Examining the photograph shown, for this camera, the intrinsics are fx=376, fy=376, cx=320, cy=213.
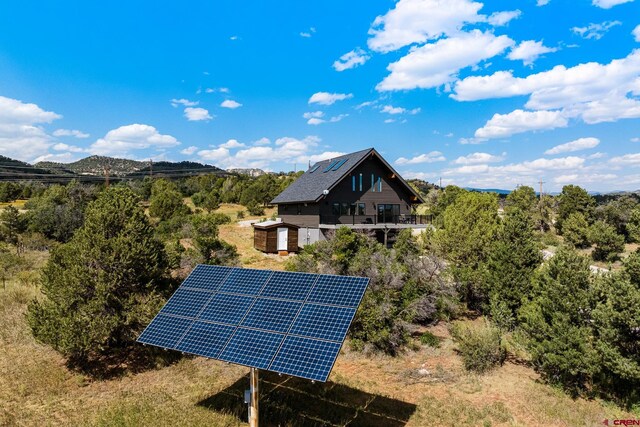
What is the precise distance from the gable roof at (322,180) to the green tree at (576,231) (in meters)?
25.8

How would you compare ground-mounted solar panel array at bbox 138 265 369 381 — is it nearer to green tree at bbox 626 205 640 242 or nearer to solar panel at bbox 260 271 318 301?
solar panel at bbox 260 271 318 301

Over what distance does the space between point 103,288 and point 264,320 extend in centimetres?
786

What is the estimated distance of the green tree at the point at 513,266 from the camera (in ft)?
64.8

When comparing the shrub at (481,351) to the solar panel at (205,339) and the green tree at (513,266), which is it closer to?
the green tree at (513,266)

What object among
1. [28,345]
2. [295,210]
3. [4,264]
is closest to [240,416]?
[28,345]

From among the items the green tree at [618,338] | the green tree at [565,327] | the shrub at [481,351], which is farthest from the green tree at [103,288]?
the green tree at [618,338]

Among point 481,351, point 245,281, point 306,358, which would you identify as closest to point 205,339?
point 245,281

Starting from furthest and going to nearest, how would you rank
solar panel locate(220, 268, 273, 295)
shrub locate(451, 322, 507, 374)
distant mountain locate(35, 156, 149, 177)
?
1. distant mountain locate(35, 156, 149, 177)
2. shrub locate(451, 322, 507, 374)
3. solar panel locate(220, 268, 273, 295)

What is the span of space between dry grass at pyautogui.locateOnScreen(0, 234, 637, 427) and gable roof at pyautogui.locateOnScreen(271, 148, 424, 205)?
2136cm

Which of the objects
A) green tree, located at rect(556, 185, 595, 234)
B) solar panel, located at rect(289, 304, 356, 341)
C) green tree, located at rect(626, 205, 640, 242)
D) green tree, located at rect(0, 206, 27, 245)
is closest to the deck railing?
green tree, located at rect(626, 205, 640, 242)

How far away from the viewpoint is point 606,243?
45.0 meters

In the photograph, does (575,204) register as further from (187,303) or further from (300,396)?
(187,303)

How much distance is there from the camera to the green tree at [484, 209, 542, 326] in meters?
19.8

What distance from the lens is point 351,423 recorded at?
36.5ft
